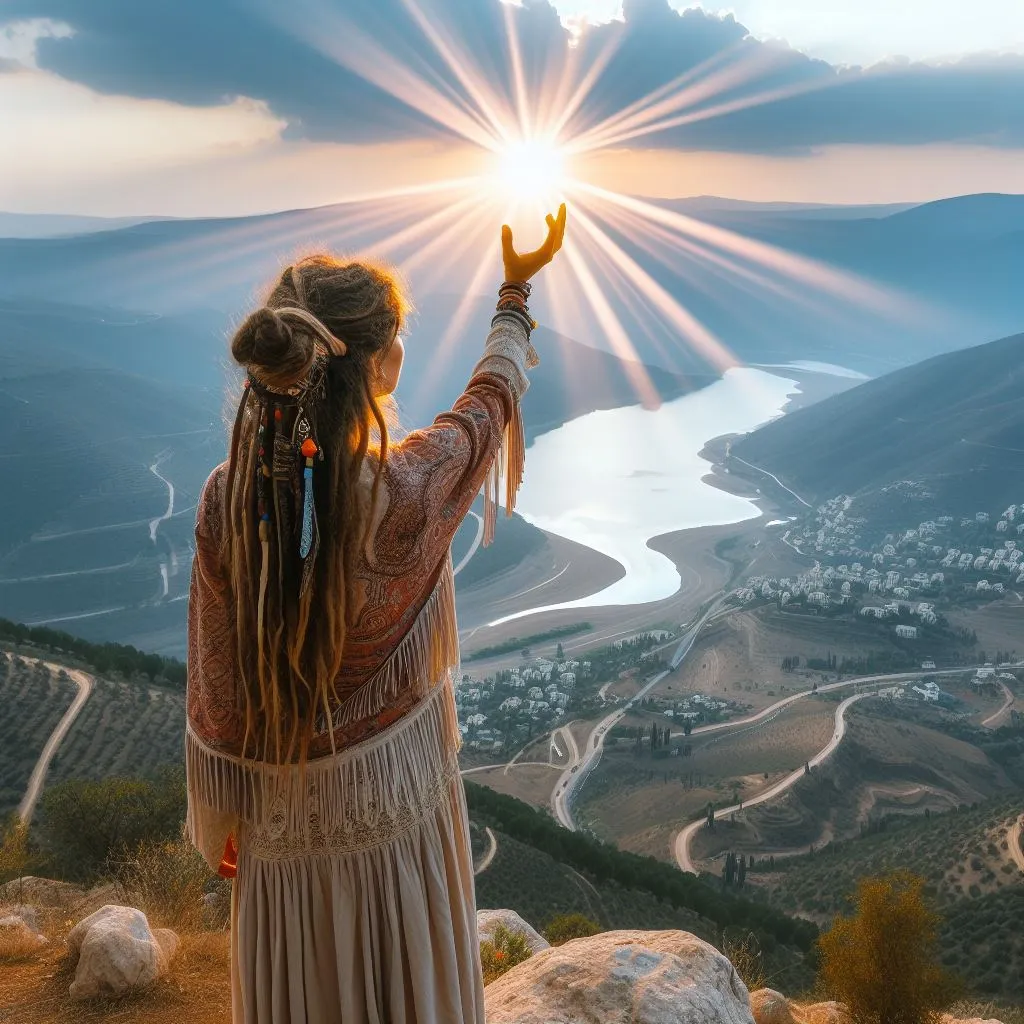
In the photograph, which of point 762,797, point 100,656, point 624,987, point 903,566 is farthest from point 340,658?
point 903,566

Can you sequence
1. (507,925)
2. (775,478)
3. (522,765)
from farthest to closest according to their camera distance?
(775,478) → (522,765) → (507,925)

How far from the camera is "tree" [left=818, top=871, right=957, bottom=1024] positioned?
15.8ft

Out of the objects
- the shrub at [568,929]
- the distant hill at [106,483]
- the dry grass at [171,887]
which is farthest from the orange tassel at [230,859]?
the distant hill at [106,483]

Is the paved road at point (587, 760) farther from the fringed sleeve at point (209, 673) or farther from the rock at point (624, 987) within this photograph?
the fringed sleeve at point (209, 673)

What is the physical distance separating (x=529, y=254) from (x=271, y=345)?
509mm

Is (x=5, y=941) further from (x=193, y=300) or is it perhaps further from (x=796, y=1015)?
(x=193, y=300)

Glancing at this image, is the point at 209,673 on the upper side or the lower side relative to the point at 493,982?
upper

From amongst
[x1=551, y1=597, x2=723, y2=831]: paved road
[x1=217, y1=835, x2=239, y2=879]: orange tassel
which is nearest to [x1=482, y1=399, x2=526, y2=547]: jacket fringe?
[x1=217, y1=835, x2=239, y2=879]: orange tassel

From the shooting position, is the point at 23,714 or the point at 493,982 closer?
the point at 493,982

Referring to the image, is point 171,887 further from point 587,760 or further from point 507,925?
point 587,760

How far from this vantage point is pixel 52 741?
467 inches

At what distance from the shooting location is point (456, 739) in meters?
1.42

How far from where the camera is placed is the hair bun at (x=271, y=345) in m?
0.97

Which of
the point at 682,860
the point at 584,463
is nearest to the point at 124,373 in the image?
the point at 584,463
